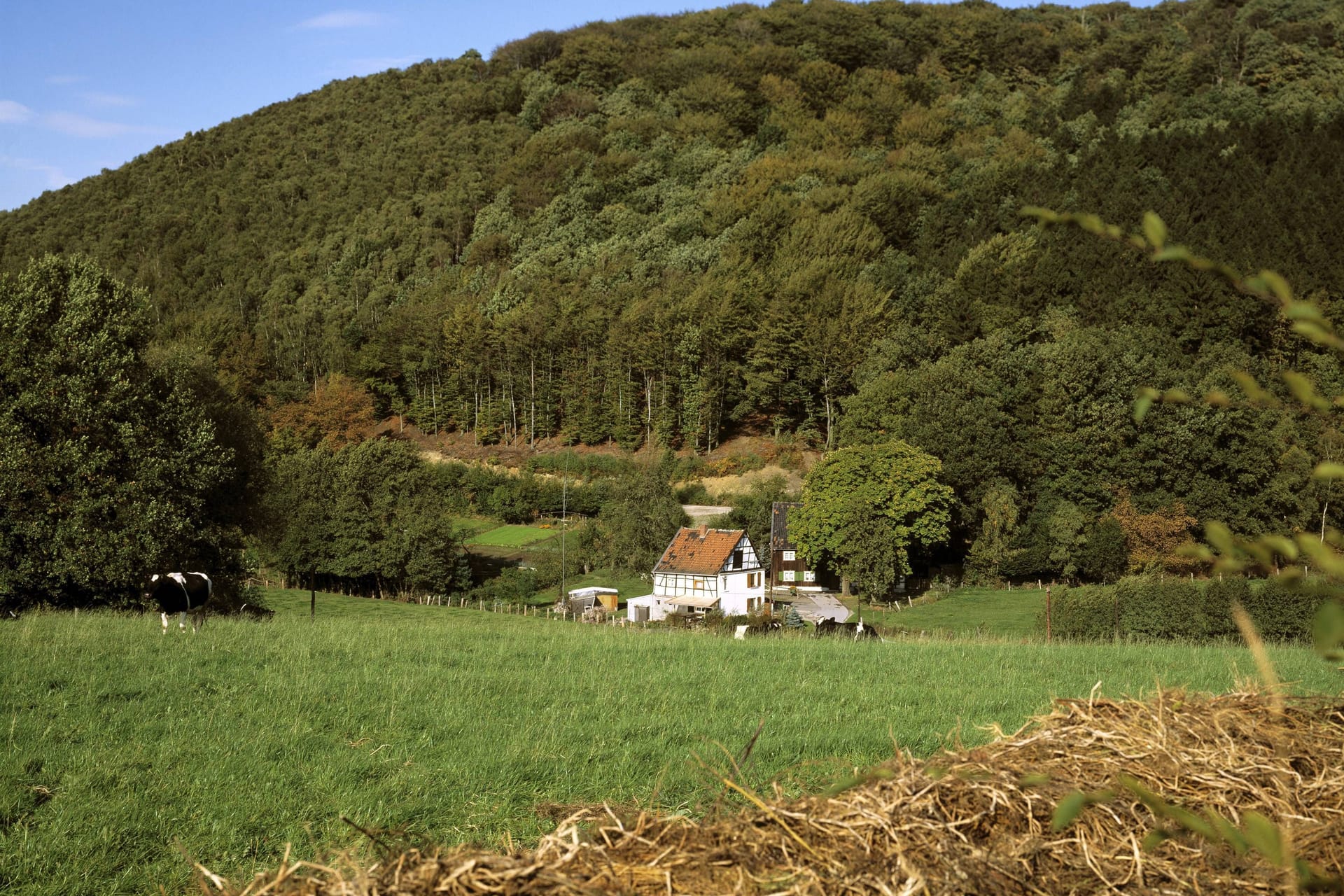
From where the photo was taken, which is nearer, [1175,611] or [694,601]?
[1175,611]

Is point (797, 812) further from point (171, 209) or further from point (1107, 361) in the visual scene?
point (171, 209)

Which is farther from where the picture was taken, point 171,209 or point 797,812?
point 171,209

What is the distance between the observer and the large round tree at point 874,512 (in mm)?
49500

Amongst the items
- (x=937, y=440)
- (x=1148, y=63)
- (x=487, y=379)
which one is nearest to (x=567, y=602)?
(x=937, y=440)

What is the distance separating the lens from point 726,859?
218 cm

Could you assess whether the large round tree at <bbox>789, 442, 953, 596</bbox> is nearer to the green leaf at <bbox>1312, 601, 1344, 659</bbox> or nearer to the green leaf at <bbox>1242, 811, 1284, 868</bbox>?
the green leaf at <bbox>1242, 811, 1284, 868</bbox>

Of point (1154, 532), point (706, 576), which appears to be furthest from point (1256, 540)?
point (1154, 532)

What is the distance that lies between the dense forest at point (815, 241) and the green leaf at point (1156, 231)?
29003mm

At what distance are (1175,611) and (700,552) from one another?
27008 millimetres

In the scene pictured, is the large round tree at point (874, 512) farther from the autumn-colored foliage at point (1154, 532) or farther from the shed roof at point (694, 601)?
the autumn-colored foliage at point (1154, 532)

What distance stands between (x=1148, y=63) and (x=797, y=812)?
5837 inches

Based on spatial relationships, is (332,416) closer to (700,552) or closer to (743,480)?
(743,480)

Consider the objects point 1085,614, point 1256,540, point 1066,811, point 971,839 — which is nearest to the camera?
point 1066,811

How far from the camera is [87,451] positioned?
22531mm
